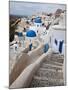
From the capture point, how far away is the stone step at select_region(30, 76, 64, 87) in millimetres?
1818

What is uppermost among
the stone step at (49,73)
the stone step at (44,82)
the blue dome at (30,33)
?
the blue dome at (30,33)

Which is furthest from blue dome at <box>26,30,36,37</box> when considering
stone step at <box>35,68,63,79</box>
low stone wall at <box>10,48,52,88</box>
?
stone step at <box>35,68,63,79</box>

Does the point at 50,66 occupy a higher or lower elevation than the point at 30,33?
lower

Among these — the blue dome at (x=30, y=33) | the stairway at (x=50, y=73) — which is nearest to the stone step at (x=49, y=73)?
the stairway at (x=50, y=73)

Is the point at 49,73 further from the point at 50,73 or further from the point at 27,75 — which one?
A: the point at 27,75

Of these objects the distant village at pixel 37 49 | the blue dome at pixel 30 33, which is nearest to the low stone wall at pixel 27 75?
the distant village at pixel 37 49

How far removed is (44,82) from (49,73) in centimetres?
10

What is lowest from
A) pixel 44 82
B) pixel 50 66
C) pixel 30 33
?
pixel 44 82

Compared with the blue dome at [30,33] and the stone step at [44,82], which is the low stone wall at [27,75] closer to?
the stone step at [44,82]

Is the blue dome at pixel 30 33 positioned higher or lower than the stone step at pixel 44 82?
higher

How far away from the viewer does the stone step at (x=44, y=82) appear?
1.82m

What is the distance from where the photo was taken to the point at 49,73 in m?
1.85

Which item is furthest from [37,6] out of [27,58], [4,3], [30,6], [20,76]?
[20,76]

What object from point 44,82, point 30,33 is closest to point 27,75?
point 44,82
